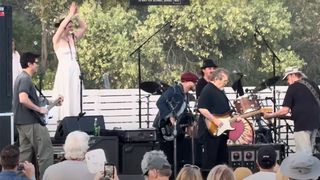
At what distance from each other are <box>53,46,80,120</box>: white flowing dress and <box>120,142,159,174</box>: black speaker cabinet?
1.54 meters

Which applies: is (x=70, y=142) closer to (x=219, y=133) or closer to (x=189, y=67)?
(x=219, y=133)

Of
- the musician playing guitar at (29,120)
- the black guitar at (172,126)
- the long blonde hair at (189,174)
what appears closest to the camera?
the long blonde hair at (189,174)

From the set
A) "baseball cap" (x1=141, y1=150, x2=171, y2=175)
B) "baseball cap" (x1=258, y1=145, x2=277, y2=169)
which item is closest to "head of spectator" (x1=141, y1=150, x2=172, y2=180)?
"baseball cap" (x1=141, y1=150, x2=171, y2=175)

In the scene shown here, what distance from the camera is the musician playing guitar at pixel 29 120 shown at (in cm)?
1189

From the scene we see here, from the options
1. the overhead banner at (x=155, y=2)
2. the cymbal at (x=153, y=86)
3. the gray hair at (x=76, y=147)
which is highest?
the overhead banner at (x=155, y=2)

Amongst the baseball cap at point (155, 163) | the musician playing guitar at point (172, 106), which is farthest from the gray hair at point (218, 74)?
the baseball cap at point (155, 163)

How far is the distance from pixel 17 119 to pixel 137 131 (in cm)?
183

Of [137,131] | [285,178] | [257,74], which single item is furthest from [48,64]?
[285,178]

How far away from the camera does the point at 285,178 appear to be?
7.50 m

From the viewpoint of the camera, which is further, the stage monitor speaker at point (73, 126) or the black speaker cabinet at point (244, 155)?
the black speaker cabinet at point (244, 155)

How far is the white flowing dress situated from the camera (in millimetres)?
13820

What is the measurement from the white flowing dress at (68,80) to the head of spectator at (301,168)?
23.2 ft

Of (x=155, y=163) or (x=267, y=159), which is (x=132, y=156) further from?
(x=155, y=163)

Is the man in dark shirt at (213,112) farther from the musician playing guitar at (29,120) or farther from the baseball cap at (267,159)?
the baseball cap at (267,159)
